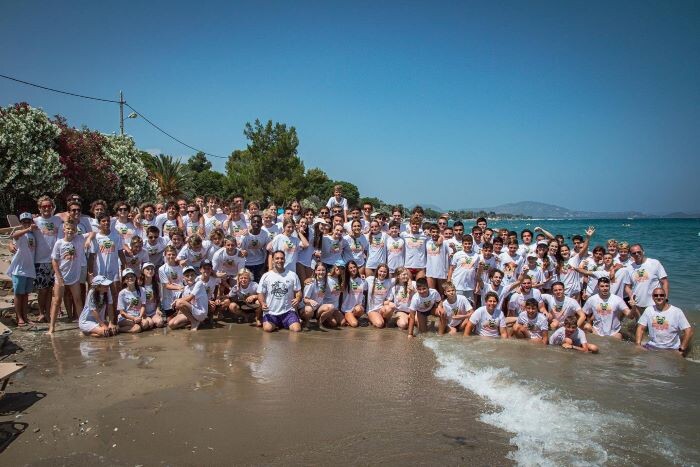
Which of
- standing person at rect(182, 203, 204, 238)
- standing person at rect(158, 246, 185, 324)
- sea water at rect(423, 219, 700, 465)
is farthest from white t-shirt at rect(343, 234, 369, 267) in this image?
standing person at rect(158, 246, 185, 324)

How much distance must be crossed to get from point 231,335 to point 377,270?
9.41 feet

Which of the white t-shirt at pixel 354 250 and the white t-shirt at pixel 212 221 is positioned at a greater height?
the white t-shirt at pixel 212 221

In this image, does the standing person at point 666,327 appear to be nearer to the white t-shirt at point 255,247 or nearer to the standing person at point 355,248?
the standing person at point 355,248

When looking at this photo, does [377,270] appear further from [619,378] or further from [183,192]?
[183,192]

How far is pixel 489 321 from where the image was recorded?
25.0ft

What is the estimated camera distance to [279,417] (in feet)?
14.7

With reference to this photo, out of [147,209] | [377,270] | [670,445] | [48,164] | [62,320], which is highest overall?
[48,164]

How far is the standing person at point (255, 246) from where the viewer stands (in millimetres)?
8469

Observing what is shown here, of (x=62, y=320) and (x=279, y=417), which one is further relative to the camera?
(x=62, y=320)

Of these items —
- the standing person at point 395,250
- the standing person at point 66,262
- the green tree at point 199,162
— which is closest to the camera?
the standing person at point 66,262

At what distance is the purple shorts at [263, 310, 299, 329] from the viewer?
7750mm

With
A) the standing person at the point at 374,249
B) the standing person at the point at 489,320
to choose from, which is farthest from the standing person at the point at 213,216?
the standing person at the point at 489,320

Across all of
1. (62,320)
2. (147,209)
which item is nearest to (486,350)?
(147,209)

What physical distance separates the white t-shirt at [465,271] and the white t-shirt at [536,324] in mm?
1147
